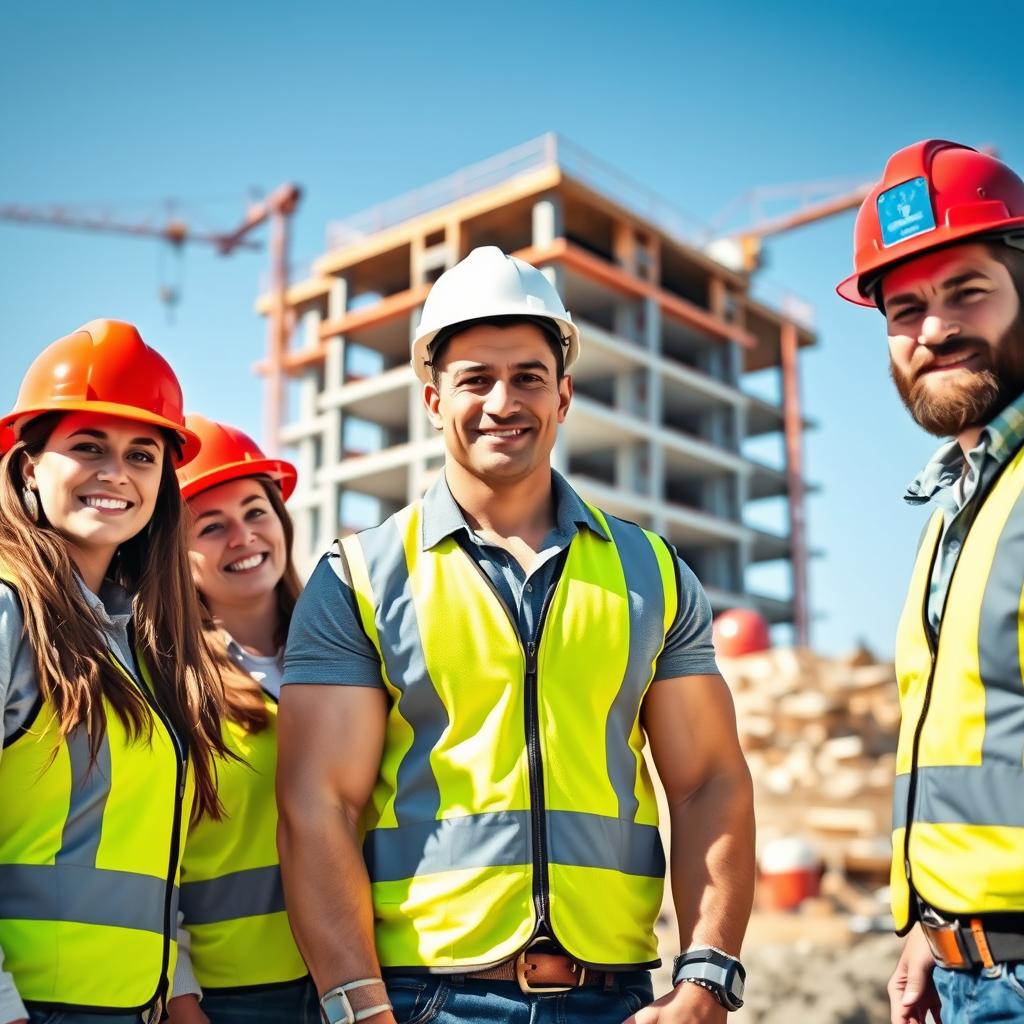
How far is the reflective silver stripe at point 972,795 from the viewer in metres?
2.21

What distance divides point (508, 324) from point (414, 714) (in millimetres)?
933

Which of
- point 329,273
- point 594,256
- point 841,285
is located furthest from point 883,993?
point 329,273

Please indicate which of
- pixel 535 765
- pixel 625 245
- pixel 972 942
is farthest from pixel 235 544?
pixel 625 245

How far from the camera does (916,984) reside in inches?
102

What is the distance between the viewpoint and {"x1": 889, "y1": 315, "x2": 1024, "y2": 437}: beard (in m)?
2.52

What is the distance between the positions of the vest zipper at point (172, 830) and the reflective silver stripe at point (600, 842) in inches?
33.0

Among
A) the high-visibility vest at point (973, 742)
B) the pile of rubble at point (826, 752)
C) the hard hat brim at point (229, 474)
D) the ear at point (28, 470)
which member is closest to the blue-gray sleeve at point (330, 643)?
the ear at point (28, 470)

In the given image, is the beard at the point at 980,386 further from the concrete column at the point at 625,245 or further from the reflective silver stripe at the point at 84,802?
the concrete column at the point at 625,245

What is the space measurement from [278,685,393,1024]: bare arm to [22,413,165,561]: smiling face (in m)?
0.57

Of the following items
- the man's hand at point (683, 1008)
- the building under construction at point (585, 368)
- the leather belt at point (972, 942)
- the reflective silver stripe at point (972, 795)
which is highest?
the building under construction at point (585, 368)

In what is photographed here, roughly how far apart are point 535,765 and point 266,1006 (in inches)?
41.4

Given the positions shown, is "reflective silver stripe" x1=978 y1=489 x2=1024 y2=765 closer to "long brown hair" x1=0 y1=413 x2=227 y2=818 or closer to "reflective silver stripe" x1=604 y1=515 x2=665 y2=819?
"reflective silver stripe" x1=604 y1=515 x2=665 y2=819

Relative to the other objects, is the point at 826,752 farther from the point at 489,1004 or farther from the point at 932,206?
the point at 489,1004

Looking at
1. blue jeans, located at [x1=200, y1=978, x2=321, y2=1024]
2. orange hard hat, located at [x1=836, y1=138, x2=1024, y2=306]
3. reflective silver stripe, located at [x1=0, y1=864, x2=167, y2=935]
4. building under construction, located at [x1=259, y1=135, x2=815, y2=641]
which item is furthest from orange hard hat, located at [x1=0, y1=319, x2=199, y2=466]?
building under construction, located at [x1=259, y1=135, x2=815, y2=641]
